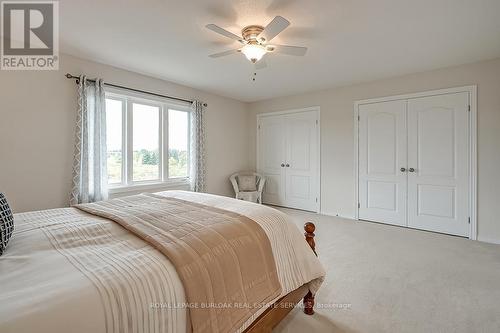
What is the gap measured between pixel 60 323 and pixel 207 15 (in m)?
2.33

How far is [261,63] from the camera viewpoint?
2.69 metres

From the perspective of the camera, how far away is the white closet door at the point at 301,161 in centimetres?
473

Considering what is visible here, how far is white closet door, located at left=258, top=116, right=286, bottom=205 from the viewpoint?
5.22 metres

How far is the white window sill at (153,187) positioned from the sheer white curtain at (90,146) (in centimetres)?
22

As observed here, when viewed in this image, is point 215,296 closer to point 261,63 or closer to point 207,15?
point 207,15

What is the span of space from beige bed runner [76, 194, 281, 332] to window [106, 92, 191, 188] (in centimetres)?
202

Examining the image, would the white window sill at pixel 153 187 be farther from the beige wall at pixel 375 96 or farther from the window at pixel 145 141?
the beige wall at pixel 375 96

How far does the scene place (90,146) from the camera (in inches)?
121

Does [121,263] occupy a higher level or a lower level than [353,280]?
higher

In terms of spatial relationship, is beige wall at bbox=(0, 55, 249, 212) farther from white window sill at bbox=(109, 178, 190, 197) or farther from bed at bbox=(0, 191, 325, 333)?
bed at bbox=(0, 191, 325, 333)

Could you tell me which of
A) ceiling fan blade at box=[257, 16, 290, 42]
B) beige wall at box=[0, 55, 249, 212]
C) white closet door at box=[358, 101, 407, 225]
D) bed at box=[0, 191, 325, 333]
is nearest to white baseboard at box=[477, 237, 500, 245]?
white closet door at box=[358, 101, 407, 225]

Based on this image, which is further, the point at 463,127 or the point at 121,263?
the point at 463,127

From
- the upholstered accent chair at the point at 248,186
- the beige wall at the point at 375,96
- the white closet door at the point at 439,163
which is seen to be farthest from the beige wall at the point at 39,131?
the white closet door at the point at 439,163

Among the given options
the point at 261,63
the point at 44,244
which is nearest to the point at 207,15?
the point at 261,63
